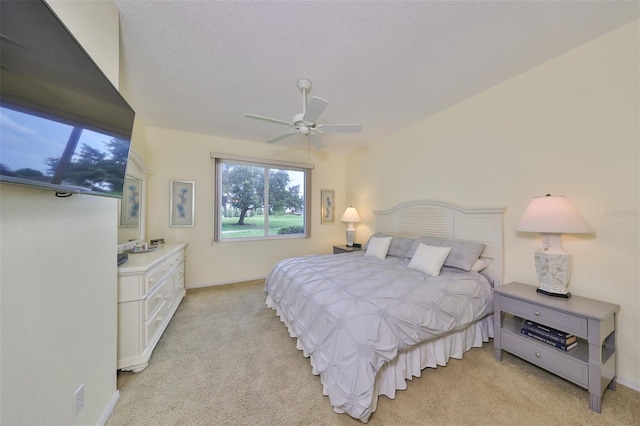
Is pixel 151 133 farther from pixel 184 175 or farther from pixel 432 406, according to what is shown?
pixel 432 406

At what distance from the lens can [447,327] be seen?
71.4 inches

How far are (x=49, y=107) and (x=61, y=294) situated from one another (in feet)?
2.75

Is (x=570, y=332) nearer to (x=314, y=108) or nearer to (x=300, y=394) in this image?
(x=300, y=394)

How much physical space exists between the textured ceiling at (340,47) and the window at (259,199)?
139 centimetres

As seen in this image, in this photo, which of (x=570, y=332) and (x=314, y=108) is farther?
(x=314, y=108)

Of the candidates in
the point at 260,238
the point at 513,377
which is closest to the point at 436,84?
the point at 513,377

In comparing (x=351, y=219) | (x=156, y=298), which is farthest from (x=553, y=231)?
(x=156, y=298)

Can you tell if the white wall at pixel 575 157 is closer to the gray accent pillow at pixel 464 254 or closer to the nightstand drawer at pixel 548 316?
the gray accent pillow at pixel 464 254

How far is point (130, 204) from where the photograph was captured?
2.80 metres

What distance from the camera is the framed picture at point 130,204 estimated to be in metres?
2.61

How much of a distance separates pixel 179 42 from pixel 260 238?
316cm

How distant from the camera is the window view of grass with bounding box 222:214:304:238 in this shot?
13.7 feet

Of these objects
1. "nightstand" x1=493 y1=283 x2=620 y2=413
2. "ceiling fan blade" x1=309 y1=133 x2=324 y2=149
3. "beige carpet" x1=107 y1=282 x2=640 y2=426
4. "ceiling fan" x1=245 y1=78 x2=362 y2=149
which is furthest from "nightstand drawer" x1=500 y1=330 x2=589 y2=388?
"ceiling fan blade" x1=309 y1=133 x2=324 y2=149

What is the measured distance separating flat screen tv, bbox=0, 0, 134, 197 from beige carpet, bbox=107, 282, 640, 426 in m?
1.49
